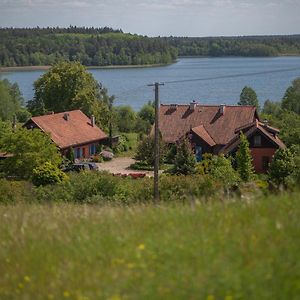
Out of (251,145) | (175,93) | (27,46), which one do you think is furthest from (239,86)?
(27,46)

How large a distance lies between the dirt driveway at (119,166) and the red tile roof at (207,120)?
309 cm

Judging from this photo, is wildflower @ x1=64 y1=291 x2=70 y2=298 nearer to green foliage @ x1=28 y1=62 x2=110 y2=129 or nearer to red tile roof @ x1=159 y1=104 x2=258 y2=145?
red tile roof @ x1=159 y1=104 x2=258 y2=145

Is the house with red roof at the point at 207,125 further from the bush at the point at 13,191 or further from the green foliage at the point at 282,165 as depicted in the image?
the bush at the point at 13,191

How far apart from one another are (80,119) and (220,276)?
40846 millimetres

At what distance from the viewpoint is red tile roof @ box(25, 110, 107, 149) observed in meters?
40.7

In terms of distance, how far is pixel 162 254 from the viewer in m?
5.04

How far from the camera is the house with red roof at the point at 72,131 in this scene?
133 ft

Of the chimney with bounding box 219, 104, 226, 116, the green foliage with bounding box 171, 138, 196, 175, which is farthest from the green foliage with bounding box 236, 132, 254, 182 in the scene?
the chimney with bounding box 219, 104, 226, 116

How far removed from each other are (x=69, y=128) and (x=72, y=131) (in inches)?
11.3

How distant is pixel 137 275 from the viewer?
4668 millimetres

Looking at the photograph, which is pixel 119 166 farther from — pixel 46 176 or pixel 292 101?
pixel 292 101

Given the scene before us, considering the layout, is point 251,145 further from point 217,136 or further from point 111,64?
point 111,64

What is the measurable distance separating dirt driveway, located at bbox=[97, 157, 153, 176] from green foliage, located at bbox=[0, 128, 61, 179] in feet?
21.2

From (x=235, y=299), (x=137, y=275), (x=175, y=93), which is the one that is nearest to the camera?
(x=235, y=299)
